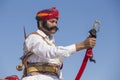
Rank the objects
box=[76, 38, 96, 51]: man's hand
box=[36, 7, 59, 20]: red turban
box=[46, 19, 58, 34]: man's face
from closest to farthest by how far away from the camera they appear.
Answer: box=[76, 38, 96, 51]: man's hand < box=[46, 19, 58, 34]: man's face < box=[36, 7, 59, 20]: red turban

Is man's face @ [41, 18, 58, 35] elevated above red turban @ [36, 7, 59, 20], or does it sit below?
below

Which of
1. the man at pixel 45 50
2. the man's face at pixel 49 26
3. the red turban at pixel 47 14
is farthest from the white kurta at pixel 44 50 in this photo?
the red turban at pixel 47 14

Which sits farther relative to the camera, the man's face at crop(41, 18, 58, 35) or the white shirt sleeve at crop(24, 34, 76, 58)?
the man's face at crop(41, 18, 58, 35)

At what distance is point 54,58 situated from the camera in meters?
7.43

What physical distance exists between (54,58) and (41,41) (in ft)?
1.22

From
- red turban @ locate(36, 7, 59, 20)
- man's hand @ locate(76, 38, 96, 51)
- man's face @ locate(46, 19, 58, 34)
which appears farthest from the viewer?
red turban @ locate(36, 7, 59, 20)

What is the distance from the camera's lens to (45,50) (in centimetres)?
727

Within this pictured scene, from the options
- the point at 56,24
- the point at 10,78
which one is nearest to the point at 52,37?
the point at 56,24

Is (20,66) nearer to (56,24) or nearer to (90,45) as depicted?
(56,24)

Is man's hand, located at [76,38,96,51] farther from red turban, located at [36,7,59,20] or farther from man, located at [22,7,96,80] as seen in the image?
red turban, located at [36,7,59,20]

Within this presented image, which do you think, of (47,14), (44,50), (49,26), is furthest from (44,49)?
(47,14)

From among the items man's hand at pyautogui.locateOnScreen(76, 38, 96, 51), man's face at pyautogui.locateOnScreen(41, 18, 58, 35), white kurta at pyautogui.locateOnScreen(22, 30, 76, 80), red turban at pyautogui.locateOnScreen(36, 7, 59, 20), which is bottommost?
white kurta at pyautogui.locateOnScreen(22, 30, 76, 80)

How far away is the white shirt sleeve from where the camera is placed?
7.19 meters

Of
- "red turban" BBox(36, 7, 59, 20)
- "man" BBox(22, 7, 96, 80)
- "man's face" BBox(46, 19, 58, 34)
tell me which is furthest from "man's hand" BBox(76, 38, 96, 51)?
"red turban" BBox(36, 7, 59, 20)
